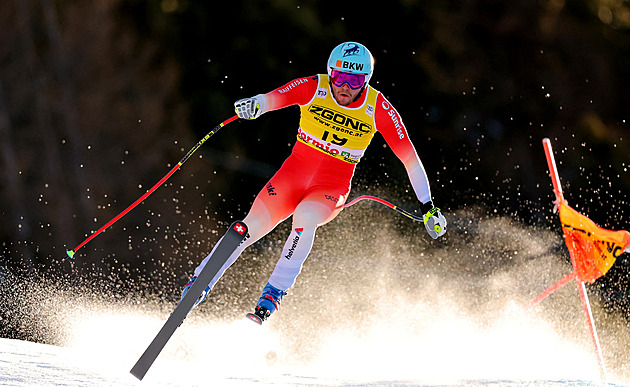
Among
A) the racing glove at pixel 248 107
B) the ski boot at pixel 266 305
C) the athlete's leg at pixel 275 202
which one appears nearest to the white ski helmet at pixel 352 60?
the racing glove at pixel 248 107

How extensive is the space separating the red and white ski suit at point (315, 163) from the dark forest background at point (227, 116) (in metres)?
6.67

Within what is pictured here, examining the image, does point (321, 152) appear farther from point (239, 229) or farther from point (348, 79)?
point (239, 229)

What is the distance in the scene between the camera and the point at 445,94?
11.9 metres

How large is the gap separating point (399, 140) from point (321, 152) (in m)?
0.49

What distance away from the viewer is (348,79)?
434 cm

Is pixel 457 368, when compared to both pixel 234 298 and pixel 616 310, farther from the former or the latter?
pixel 616 310

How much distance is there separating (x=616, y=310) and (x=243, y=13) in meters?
7.89

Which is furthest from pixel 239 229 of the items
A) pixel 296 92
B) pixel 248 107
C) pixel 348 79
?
pixel 348 79

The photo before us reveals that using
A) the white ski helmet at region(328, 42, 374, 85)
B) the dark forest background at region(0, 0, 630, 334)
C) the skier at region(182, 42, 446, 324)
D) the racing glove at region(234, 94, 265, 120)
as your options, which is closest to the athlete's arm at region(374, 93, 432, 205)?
the skier at region(182, 42, 446, 324)

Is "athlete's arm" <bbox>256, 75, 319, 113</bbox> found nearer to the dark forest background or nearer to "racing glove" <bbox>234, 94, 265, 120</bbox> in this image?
"racing glove" <bbox>234, 94, 265, 120</bbox>

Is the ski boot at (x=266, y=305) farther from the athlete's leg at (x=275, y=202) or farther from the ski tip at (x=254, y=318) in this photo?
the athlete's leg at (x=275, y=202)

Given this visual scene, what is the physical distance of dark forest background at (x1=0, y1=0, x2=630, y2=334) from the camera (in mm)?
11477

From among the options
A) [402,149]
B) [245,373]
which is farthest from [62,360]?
[402,149]

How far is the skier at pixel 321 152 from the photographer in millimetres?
4348
